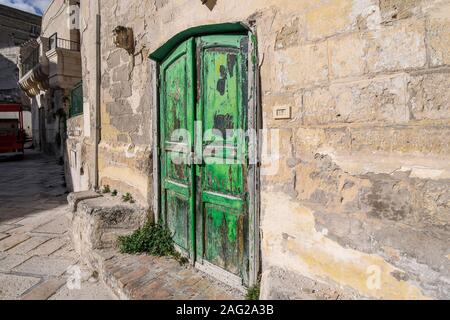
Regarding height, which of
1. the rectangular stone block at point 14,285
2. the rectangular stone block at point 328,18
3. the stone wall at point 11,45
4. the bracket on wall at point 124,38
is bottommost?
the rectangular stone block at point 14,285

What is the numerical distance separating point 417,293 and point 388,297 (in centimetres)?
14

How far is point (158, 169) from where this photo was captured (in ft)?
10.4

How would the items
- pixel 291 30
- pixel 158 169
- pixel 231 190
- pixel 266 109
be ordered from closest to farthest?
pixel 291 30 < pixel 266 109 < pixel 231 190 < pixel 158 169

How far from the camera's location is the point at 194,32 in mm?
2547

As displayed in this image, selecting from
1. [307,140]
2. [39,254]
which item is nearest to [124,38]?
[307,140]

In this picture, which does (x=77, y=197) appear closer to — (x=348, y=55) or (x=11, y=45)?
(x=348, y=55)

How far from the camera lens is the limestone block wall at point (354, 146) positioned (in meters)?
1.37

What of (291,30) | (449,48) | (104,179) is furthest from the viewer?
(104,179)

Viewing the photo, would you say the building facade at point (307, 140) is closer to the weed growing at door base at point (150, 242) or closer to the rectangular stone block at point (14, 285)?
the weed growing at door base at point (150, 242)

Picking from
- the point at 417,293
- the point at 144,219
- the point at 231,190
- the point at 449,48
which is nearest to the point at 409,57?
the point at 449,48

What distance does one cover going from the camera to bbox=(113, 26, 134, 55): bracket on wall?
3251 mm

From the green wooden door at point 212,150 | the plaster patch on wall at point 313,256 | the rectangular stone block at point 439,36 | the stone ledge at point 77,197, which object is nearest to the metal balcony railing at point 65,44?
the stone ledge at point 77,197

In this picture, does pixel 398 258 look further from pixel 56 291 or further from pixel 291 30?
pixel 56 291

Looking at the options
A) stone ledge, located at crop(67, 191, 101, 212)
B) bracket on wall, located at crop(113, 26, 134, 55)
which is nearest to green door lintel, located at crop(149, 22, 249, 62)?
bracket on wall, located at crop(113, 26, 134, 55)
